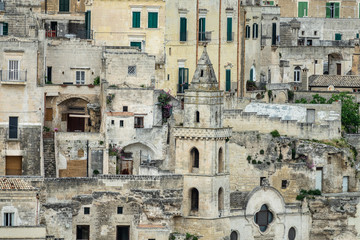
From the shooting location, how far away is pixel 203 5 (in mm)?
109312

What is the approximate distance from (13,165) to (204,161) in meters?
10.7

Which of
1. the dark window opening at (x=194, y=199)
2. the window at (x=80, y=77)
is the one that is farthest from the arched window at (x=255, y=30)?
the dark window opening at (x=194, y=199)

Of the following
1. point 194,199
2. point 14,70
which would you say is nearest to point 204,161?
point 194,199

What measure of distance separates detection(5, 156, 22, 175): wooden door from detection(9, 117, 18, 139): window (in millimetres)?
1173

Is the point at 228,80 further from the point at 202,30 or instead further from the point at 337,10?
the point at 337,10

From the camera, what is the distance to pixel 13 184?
298 feet

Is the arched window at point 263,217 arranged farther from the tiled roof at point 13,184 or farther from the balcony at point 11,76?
the balcony at point 11,76

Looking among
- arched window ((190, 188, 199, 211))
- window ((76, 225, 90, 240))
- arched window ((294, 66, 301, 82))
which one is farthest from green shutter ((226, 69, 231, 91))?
window ((76, 225, 90, 240))

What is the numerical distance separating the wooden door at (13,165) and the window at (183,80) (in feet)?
48.3

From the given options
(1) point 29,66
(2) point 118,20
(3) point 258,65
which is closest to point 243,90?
(3) point 258,65

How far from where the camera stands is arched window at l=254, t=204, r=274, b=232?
99.5 m

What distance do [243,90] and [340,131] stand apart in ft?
29.0

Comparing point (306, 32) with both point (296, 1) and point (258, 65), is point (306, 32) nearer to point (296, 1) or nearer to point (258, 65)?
point (296, 1)

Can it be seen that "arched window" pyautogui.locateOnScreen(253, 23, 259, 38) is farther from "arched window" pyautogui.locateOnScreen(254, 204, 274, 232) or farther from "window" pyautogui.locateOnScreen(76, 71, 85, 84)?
"arched window" pyautogui.locateOnScreen(254, 204, 274, 232)
